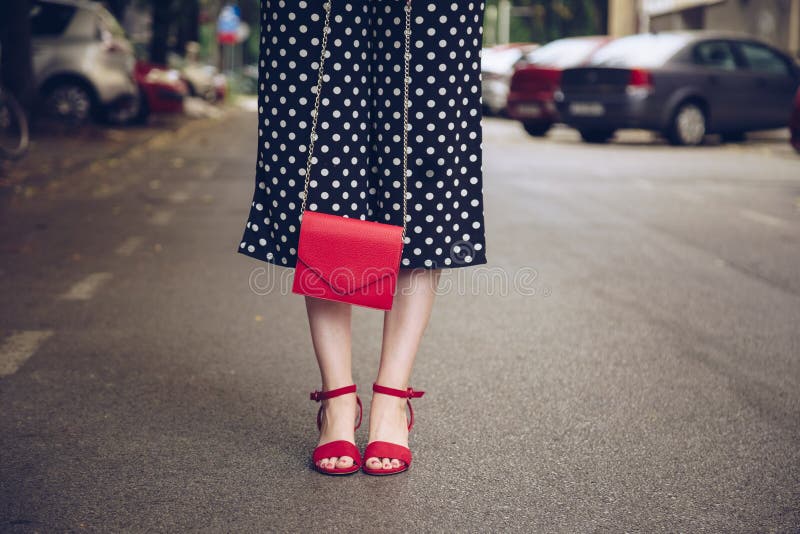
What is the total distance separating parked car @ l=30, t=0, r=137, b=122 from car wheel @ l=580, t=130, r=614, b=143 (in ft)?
21.1

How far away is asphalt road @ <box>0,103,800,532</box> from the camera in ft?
8.54

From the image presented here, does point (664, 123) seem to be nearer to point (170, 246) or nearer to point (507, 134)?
point (507, 134)

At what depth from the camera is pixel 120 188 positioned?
30.8 feet

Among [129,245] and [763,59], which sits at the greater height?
[763,59]

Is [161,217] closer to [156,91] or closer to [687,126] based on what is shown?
[687,126]

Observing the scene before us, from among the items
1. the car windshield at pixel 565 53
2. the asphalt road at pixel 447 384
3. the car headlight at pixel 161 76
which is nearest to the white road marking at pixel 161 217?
the asphalt road at pixel 447 384

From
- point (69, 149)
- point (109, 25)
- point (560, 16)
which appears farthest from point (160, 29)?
point (560, 16)

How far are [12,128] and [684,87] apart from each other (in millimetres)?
8304

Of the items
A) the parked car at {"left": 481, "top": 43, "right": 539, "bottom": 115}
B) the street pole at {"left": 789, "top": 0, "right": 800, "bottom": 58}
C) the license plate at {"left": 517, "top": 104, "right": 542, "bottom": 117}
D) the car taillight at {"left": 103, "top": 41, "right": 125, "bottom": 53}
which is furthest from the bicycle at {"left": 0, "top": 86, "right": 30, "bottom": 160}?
the street pole at {"left": 789, "top": 0, "right": 800, "bottom": 58}

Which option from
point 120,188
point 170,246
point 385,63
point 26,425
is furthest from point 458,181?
point 120,188

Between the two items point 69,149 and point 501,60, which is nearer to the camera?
point 69,149

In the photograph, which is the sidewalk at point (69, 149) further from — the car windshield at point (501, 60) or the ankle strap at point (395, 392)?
the ankle strap at point (395, 392)

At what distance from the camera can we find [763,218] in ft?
25.4

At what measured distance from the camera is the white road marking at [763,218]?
7453 millimetres
